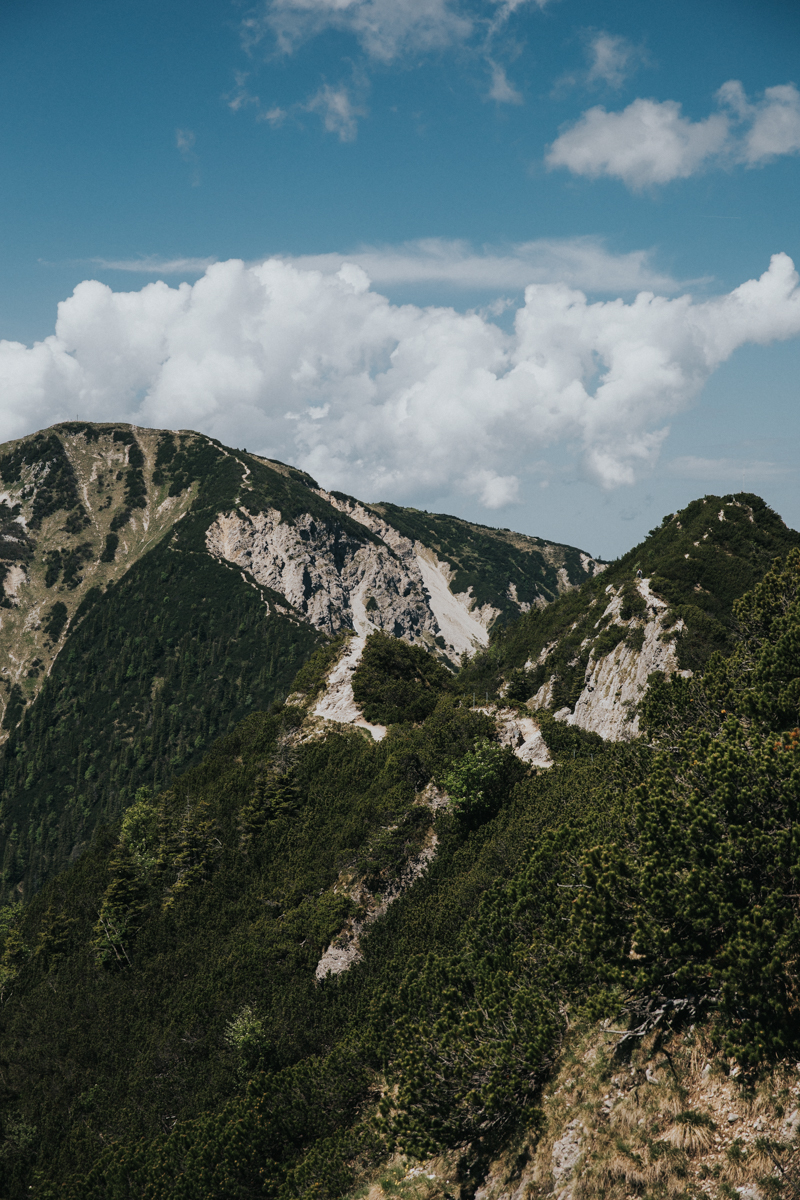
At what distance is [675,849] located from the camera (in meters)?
18.9

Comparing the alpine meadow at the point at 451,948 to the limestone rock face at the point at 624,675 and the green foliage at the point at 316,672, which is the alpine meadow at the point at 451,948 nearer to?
the limestone rock face at the point at 624,675

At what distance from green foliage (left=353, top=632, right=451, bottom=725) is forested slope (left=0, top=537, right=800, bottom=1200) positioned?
0.53 m

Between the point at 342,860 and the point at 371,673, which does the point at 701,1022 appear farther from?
the point at 371,673

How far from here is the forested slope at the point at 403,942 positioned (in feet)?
60.2

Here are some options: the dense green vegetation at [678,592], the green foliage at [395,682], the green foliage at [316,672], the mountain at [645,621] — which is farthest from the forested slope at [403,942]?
the dense green vegetation at [678,592]

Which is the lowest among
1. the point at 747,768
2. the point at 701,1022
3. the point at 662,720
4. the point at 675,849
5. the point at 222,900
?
the point at 222,900

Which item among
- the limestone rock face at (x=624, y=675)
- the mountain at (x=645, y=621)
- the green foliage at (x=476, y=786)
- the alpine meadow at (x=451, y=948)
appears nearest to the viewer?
the alpine meadow at (x=451, y=948)

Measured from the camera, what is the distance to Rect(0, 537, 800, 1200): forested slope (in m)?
18.3

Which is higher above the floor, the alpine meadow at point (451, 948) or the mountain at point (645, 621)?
the mountain at point (645, 621)

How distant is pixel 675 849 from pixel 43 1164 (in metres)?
55.9

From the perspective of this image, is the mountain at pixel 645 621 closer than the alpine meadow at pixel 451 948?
No

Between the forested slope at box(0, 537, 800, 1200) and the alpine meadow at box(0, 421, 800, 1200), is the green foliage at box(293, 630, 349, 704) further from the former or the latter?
the forested slope at box(0, 537, 800, 1200)

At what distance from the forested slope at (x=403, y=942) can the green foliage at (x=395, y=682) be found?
0.53m

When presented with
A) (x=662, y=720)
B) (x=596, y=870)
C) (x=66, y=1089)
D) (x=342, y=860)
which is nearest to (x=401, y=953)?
(x=342, y=860)
